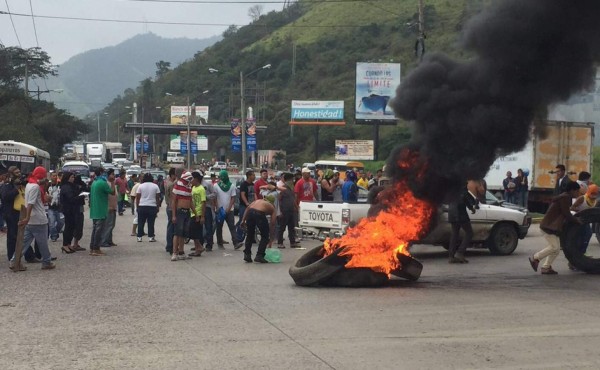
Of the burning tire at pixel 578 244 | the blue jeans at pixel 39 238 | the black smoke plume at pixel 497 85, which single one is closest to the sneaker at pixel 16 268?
the blue jeans at pixel 39 238

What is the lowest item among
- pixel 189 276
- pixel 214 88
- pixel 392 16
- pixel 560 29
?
pixel 189 276

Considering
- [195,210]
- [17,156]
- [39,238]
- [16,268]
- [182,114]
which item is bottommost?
[16,268]

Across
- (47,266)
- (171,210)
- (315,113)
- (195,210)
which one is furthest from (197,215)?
(315,113)

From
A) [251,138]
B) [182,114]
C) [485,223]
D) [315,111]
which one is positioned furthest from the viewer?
[182,114]

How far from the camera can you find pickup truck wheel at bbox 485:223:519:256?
16.1m

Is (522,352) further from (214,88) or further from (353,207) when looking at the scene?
(214,88)

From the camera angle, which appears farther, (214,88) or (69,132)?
(214,88)

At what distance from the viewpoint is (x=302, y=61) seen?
108 metres

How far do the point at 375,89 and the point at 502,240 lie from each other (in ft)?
127

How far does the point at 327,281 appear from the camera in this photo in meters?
11.5

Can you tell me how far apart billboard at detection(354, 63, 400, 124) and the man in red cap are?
135 feet

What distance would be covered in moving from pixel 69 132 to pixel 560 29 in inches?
2785

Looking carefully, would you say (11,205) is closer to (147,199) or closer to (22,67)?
(147,199)

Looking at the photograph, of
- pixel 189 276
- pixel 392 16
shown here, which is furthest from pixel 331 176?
pixel 392 16
